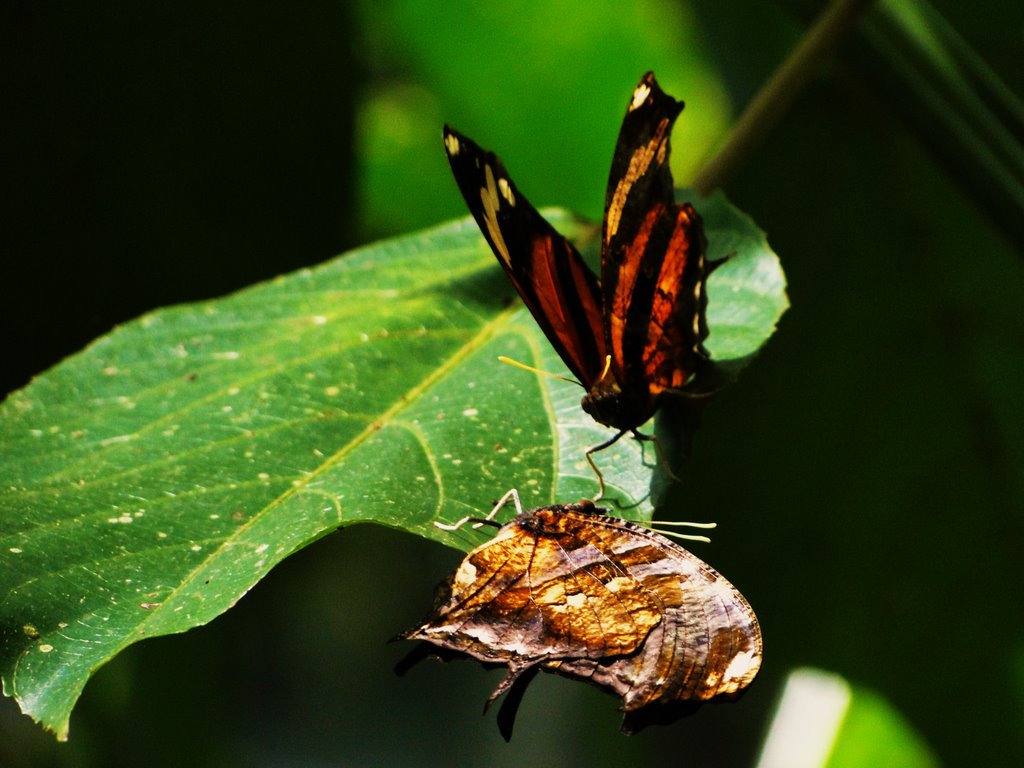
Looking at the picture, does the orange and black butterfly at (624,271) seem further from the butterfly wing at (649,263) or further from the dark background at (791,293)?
the dark background at (791,293)

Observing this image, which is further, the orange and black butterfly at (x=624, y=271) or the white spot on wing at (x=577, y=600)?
the orange and black butterfly at (x=624, y=271)

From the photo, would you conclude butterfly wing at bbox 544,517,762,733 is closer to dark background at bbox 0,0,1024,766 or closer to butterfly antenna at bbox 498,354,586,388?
butterfly antenna at bbox 498,354,586,388

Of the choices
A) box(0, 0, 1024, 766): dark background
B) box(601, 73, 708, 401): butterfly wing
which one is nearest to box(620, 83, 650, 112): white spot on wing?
box(601, 73, 708, 401): butterfly wing

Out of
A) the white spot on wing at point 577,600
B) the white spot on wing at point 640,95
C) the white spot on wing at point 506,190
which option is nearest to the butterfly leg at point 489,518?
the white spot on wing at point 577,600

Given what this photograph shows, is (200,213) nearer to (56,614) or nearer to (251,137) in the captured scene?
(251,137)

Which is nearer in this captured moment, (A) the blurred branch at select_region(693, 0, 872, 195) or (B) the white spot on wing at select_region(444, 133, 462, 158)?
(B) the white spot on wing at select_region(444, 133, 462, 158)

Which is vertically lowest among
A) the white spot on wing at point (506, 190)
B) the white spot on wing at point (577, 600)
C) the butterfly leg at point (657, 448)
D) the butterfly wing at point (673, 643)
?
the butterfly wing at point (673, 643)

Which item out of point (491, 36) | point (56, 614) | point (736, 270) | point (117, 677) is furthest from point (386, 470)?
point (491, 36)

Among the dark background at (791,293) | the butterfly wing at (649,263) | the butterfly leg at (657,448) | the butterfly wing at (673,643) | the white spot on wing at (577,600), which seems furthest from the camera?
the dark background at (791,293)
